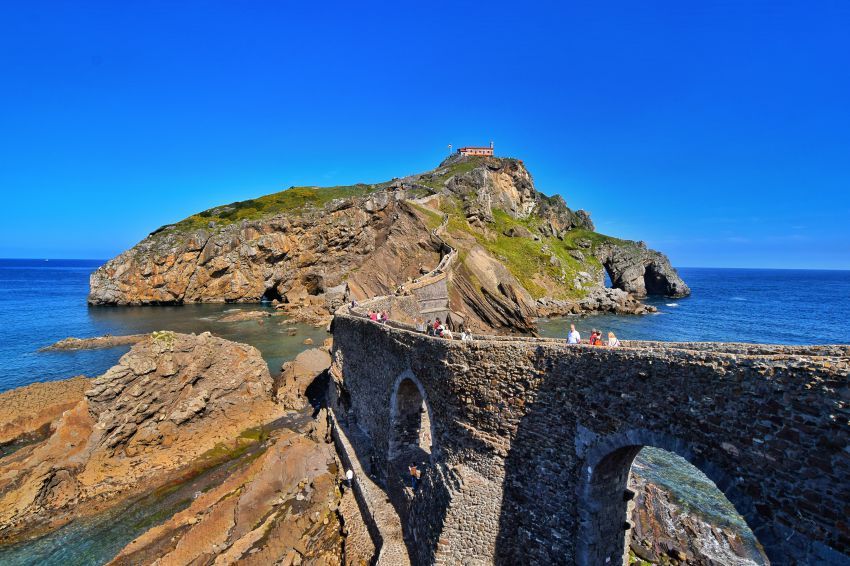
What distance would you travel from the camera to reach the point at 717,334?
4594 cm

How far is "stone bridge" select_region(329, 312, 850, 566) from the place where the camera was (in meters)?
5.79

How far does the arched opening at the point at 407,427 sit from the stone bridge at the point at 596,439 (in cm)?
9

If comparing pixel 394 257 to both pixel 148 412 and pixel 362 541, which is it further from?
pixel 362 541

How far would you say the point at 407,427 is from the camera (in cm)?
1479

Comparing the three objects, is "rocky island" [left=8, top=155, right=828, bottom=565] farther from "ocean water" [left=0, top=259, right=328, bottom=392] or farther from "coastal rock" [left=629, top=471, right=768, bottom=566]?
"ocean water" [left=0, top=259, right=328, bottom=392]

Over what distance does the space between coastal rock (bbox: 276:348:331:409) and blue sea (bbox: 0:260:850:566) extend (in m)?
6.36

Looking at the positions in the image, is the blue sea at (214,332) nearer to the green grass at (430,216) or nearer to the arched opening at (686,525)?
the arched opening at (686,525)

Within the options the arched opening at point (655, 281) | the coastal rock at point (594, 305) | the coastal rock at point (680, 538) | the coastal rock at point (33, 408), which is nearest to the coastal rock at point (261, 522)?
the coastal rock at point (680, 538)

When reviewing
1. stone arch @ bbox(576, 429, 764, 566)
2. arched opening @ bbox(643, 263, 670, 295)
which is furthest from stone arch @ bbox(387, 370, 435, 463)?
arched opening @ bbox(643, 263, 670, 295)

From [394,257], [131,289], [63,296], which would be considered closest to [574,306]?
[394,257]

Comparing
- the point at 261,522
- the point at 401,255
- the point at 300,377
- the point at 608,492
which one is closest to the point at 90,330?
the point at 401,255

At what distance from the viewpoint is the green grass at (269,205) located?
82.8 m

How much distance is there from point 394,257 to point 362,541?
4340 centimetres

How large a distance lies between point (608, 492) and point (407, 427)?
7.63 metres
